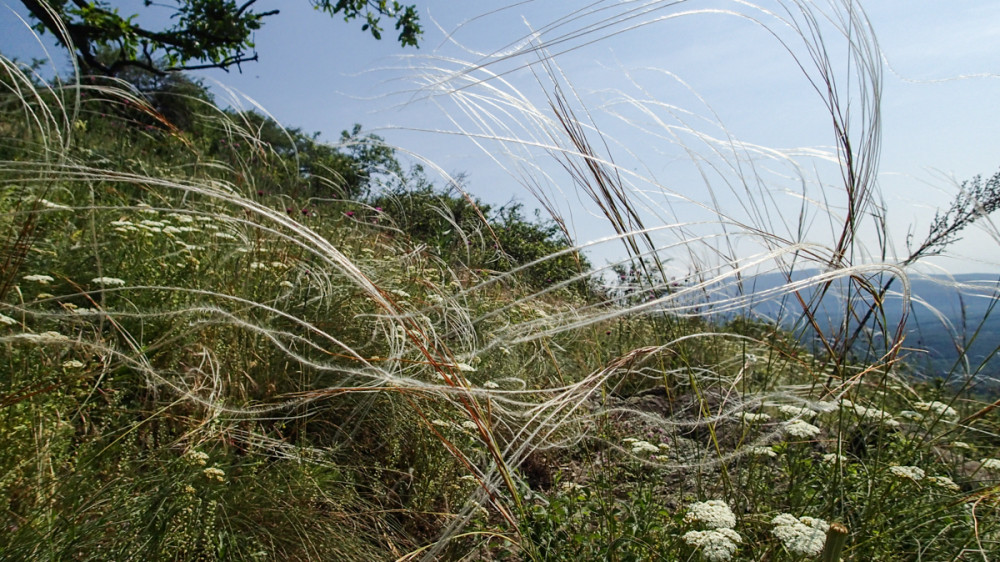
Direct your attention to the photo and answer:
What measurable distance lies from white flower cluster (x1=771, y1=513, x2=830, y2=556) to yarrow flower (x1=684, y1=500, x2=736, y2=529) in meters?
0.09

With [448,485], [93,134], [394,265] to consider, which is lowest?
[448,485]

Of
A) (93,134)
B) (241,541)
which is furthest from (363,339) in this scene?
(93,134)

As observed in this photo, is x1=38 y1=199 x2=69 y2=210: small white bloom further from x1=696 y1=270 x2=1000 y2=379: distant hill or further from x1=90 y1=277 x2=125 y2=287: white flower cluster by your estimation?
x1=696 y1=270 x2=1000 y2=379: distant hill

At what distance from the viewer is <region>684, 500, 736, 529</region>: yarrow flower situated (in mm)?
1276

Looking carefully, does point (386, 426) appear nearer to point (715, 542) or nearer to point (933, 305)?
point (715, 542)

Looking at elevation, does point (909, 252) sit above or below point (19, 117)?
below

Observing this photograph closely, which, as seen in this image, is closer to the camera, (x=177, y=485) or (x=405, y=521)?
(x=177, y=485)

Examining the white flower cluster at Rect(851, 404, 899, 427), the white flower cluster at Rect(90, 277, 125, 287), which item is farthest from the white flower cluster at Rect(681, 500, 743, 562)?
the white flower cluster at Rect(90, 277, 125, 287)

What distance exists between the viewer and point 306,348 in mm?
2348

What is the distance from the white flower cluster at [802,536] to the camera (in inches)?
46.5

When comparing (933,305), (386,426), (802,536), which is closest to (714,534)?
(802,536)

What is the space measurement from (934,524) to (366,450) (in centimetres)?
170

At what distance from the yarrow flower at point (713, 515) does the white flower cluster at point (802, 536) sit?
88 millimetres

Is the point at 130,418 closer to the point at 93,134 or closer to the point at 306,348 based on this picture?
the point at 306,348
